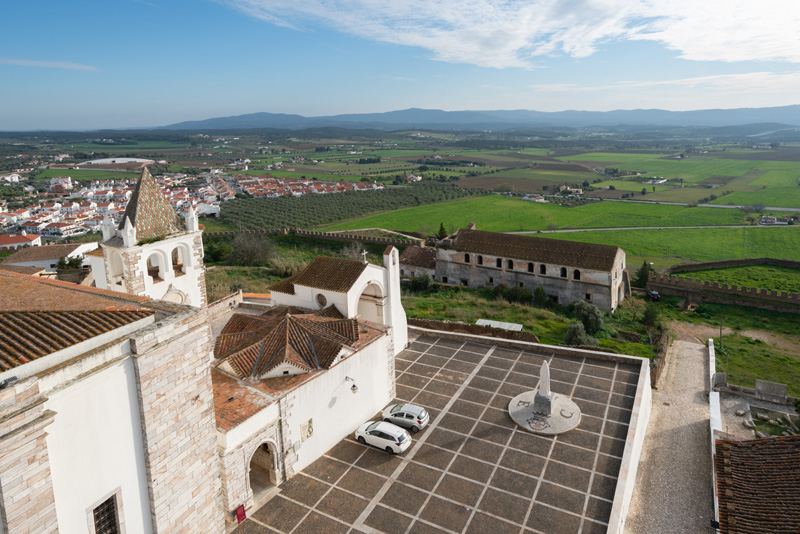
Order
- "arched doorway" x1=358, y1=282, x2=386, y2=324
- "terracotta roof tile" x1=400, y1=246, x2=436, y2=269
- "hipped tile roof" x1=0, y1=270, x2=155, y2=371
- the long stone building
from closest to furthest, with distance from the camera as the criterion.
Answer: "hipped tile roof" x1=0, y1=270, x2=155, y2=371, "arched doorway" x1=358, y1=282, x2=386, y2=324, the long stone building, "terracotta roof tile" x1=400, y1=246, x2=436, y2=269

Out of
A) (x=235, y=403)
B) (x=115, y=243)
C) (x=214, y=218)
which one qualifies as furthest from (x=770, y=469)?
(x=214, y=218)

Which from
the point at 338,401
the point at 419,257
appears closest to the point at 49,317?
the point at 338,401

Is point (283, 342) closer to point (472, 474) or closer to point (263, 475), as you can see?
point (263, 475)

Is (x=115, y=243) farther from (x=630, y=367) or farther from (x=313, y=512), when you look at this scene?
(x=630, y=367)

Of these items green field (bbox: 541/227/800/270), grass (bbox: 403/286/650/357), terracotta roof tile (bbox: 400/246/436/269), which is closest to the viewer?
grass (bbox: 403/286/650/357)

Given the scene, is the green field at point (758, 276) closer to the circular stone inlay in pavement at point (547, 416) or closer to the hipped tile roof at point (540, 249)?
the hipped tile roof at point (540, 249)

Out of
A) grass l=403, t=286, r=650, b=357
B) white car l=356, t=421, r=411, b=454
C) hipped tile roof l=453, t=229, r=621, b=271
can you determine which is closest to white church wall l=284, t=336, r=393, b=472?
white car l=356, t=421, r=411, b=454

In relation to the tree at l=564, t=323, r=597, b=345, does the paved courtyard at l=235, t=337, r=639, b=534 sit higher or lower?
higher

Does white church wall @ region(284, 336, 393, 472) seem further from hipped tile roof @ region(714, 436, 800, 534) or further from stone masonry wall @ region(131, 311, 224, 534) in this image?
hipped tile roof @ region(714, 436, 800, 534)
